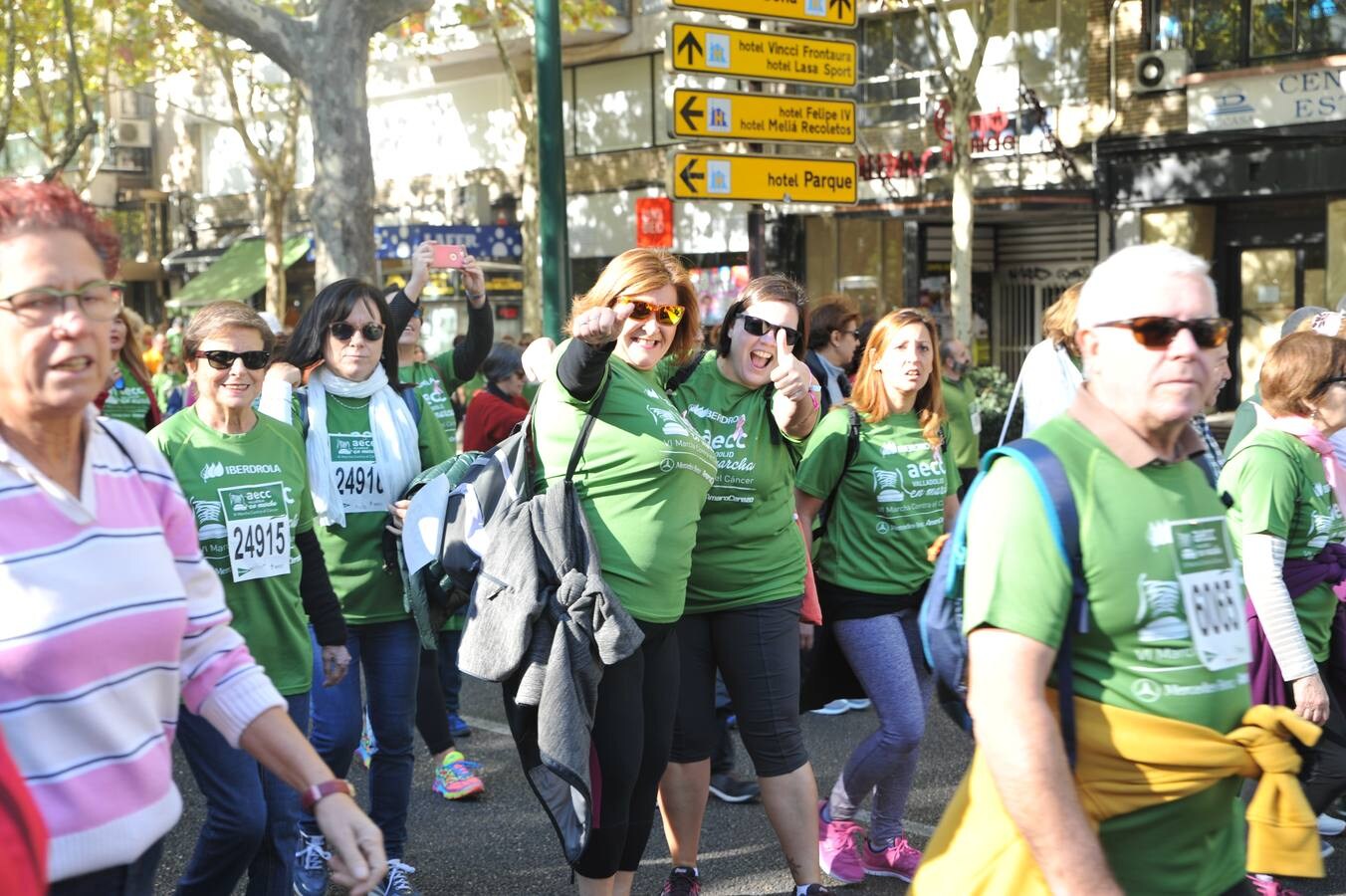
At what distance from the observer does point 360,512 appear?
4875 mm

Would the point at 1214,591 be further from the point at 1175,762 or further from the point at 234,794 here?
the point at 234,794

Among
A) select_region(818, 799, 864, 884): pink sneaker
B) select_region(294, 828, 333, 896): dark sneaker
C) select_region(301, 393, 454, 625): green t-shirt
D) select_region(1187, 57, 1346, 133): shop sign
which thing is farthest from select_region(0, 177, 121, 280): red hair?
select_region(1187, 57, 1346, 133): shop sign

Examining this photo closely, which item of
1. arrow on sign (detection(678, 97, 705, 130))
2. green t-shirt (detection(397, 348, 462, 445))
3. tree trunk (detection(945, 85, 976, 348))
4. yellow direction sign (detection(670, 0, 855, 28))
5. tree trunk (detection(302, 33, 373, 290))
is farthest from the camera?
tree trunk (detection(945, 85, 976, 348))

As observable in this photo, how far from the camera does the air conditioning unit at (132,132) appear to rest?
3900cm

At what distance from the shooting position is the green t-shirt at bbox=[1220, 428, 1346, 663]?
4.27 m

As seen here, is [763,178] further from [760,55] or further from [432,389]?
[432,389]

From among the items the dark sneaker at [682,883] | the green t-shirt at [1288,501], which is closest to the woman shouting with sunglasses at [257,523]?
the dark sneaker at [682,883]

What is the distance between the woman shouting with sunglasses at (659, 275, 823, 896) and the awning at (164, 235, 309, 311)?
28.5 meters

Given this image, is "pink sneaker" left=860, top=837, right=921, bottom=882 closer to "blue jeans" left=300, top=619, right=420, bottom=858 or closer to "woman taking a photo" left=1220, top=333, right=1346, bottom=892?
"woman taking a photo" left=1220, top=333, right=1346, bottom=892

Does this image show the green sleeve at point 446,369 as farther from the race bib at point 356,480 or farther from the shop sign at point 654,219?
the shop sign at point 654,219

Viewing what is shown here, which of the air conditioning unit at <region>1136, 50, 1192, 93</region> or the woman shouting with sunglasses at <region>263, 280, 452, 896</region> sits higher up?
the air conditioning unit at <region>1136, 50, 1192, 93</region>

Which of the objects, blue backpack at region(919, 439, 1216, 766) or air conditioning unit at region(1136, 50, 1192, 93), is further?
air conditioning unit at region(1136, 50, 1192, 93)

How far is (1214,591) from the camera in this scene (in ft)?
7.98

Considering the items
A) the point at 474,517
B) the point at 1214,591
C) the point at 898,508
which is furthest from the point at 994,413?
the point at 1214,591
